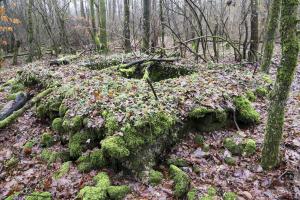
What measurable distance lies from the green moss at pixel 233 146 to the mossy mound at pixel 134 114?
0.53m

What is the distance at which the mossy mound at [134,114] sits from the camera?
4789 mm

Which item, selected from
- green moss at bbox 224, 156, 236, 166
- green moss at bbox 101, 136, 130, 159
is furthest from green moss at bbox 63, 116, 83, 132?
green moss at bbox 224, 156, 236, 166

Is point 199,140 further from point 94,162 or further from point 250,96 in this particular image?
point 250,96

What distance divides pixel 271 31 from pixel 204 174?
5838mm

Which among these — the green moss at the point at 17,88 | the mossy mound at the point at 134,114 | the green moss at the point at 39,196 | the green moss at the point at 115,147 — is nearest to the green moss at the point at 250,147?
the mossy mound at the point at 134,114

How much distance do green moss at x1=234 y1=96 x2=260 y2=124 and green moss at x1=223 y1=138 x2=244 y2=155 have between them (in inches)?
31.5

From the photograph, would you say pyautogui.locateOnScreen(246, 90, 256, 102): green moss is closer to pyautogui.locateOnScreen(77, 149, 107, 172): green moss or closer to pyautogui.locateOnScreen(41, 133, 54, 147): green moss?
pyautogui.locateOnScreen(77, 149, 107, 172): green moss

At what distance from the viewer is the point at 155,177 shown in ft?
15.0

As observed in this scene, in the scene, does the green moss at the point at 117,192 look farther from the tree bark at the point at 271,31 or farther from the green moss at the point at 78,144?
the tree bark at the point at 271,31

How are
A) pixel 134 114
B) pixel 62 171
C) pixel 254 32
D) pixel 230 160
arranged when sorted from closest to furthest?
pixel 62 171
pixel 230 160
pixel 134 114
pixel 254 32

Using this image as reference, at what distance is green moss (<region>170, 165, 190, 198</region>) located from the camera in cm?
424

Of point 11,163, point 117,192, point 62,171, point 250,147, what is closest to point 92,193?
point 117,192

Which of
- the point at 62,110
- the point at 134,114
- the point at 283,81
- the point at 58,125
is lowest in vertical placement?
the point at 58,125

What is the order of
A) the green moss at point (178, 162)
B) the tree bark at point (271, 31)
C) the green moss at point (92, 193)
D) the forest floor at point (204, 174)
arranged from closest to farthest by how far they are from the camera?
the green moss at point (92, 193) → the forest floor at point (204, 174) → the green moss at point (178, 162) → the tree bark at point (271, 31)
